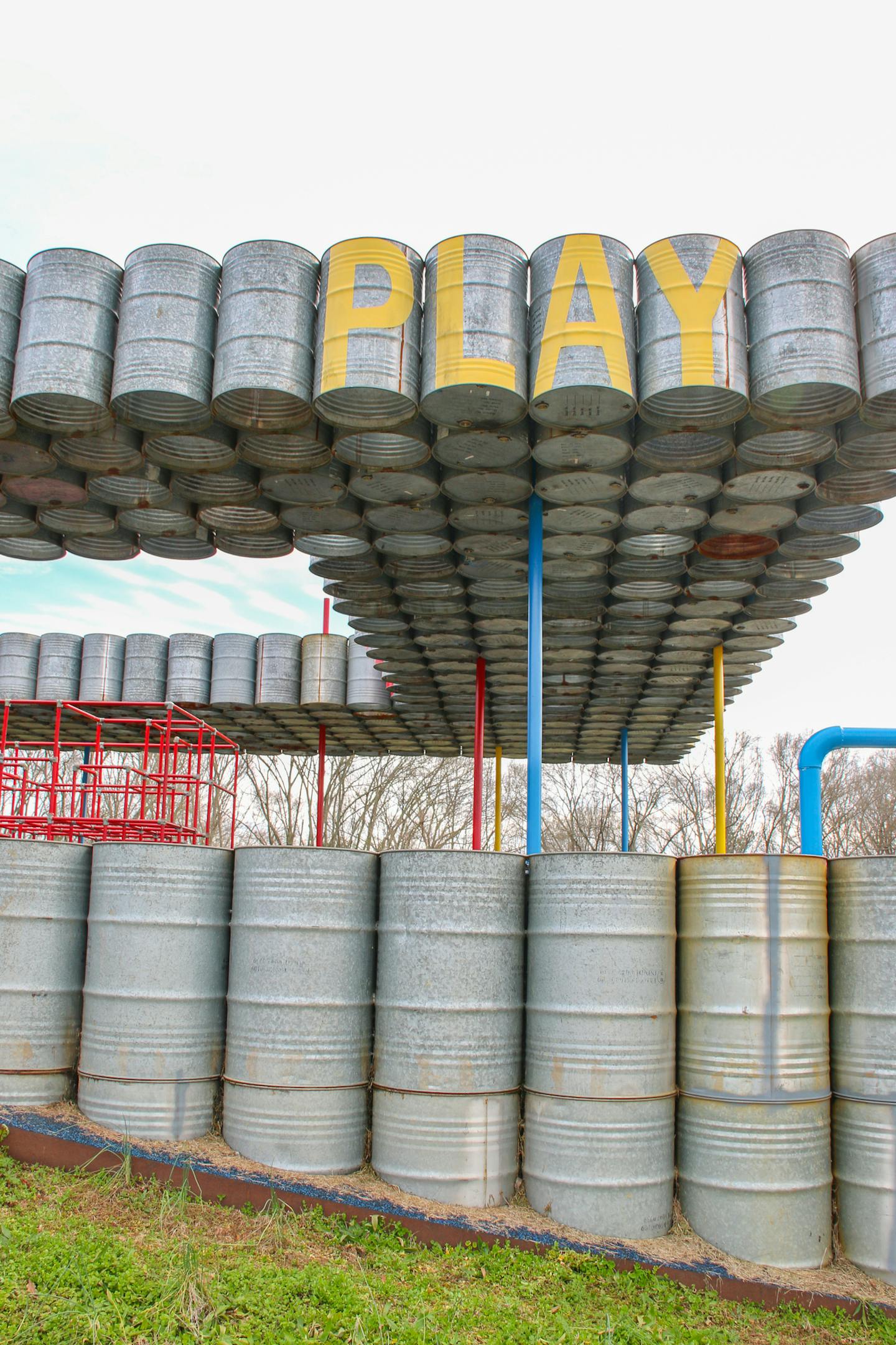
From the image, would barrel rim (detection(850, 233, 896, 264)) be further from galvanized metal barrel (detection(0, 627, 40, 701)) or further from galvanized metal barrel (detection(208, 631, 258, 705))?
galvanized metal barrel (detection(0, 627, 40, 701))

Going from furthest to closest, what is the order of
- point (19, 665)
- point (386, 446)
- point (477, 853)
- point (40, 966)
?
point (19, 665) < point (386, 446) < point (40, 966) < point (477, 853)

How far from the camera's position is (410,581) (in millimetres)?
12898

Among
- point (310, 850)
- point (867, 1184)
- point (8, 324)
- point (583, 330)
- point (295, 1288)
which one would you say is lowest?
point (295, 1288)

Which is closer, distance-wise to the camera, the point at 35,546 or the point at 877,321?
the point at 877,321

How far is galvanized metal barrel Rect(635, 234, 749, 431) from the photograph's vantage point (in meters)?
7.50

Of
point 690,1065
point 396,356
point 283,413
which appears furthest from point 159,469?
point 690,1065

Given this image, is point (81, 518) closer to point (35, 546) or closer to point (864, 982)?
point (35, 546)

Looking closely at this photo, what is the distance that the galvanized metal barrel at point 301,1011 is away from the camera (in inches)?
211

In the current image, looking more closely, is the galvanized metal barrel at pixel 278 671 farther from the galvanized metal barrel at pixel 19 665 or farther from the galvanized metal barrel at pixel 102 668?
the galvanized metal barrel at pixel 19 665

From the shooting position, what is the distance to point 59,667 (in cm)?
2095

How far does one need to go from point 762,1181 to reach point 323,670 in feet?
51.7

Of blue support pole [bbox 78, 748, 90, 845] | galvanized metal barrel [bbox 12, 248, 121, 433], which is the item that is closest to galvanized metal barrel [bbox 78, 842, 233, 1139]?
blue support pole [bbox 78, 748, 90, 845]

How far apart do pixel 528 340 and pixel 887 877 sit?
4.86 metres

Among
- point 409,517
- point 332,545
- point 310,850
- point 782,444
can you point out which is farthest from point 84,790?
point 782,444
